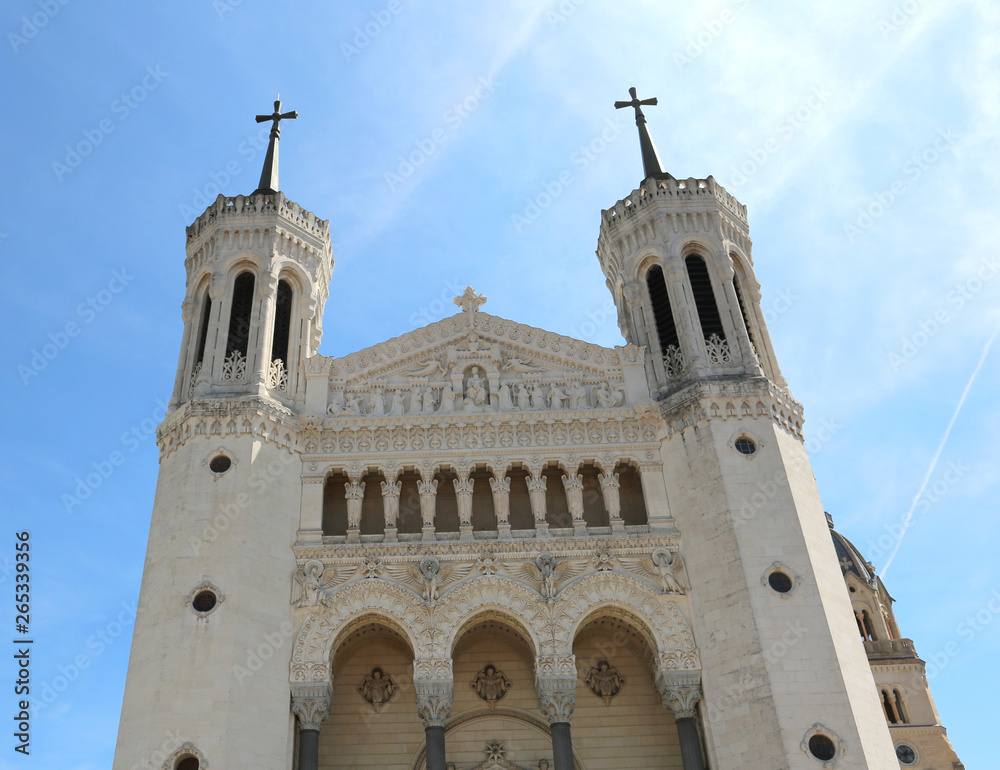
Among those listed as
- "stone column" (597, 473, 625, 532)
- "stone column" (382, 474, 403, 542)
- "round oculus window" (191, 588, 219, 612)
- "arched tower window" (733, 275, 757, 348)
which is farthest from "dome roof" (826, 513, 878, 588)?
"round oculus window" (191, 588, 219, 612)

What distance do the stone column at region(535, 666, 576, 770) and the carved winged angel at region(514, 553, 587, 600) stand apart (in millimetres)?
2243

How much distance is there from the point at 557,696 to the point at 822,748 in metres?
6.17

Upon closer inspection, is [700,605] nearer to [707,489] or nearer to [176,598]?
[707,489]

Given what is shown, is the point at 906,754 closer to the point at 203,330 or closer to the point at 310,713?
the point at 310,713

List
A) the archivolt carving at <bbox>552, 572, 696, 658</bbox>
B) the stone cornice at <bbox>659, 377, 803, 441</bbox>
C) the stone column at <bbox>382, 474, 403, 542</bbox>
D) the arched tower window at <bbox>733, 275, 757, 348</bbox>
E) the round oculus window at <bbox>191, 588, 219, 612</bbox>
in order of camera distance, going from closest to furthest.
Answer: the round oculus window at <bbox>191, 588, 219, 612</bbox>
the archivolt carving at <bbox>552, 572, 696, 658</bbox>
the stone column at <bbox>382, 474, 403, 542</bbox>
the stone cornice at <bbox>659, 377, 803, 441</bbox>
the arched tower window at <bbox>733, 275, 757, 348</bbox>

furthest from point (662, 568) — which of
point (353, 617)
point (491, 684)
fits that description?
point (353, 617)

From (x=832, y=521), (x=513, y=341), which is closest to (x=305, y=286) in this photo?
(x=513, y=341)

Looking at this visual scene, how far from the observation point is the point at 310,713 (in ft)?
75.7

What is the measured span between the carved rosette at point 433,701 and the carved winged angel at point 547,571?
11.4 feet

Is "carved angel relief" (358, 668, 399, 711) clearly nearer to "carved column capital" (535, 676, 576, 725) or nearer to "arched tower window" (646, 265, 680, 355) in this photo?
"carved column capital" (535, 676, 576, 725)

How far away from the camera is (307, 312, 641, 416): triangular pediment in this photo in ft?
93.5

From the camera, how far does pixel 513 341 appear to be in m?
30.4

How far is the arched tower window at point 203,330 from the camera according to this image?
95.5ft

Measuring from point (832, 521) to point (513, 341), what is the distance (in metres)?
36.3
